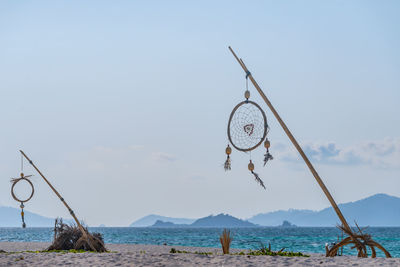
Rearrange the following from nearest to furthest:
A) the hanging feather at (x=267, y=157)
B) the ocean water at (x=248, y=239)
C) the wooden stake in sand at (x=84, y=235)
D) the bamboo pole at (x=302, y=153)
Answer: the hanging feather at (x=267, y=157) → the bamboo pole at (x=302, y=153) → the wooden stake in sand at (x=84, y=235) → the ocean water at (x=248, y=239)

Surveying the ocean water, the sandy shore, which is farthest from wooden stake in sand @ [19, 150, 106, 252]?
the ocean water

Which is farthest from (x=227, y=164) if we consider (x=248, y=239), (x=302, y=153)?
(x=248, y=239)

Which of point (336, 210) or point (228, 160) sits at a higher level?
point (228, 160)

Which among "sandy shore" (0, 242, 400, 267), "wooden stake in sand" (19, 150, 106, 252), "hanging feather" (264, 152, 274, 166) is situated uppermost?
"hanging feather" (264, 152, 274, 166)

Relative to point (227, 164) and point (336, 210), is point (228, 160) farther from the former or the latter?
point (336, 210)

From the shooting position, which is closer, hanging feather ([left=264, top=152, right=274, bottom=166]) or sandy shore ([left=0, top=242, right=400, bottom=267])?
sandy shore ([left=0, top=242, right=400, bottom=267])

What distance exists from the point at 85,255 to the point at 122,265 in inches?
70.0

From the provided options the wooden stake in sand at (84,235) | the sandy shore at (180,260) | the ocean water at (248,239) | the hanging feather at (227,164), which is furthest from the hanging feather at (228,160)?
the wooden stake in sand at (84,235)

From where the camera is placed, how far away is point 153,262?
11.2m

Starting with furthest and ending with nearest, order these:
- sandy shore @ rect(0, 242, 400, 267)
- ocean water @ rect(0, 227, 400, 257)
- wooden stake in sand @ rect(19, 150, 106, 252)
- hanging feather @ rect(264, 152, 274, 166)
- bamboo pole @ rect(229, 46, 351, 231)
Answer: ocean water @ rect(0, 227, 400, 257)
wooden stake in sand @ rect(19, 150, 106, 252)
bamboo pole @ rect(229, 46, 351, 231)
hanging feather @ rect(264, 152, 274, 166)
sandy shore @ rect(0, 242, 400, 267)

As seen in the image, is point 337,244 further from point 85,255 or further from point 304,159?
point 85,255

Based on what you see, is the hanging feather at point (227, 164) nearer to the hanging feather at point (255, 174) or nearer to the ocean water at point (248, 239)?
the hanging feather at point (255, 174)

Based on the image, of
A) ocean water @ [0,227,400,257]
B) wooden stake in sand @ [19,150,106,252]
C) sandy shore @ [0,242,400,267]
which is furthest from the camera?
ocean water @ [0,227,400,257]

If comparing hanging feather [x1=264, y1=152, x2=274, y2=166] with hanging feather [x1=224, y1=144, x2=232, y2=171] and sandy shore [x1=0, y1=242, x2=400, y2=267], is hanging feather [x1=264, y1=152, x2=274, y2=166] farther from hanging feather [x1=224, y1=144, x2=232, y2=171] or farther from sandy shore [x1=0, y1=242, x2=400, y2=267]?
sandy shore [x1=0, y1=242, x2=400, y2=267]
